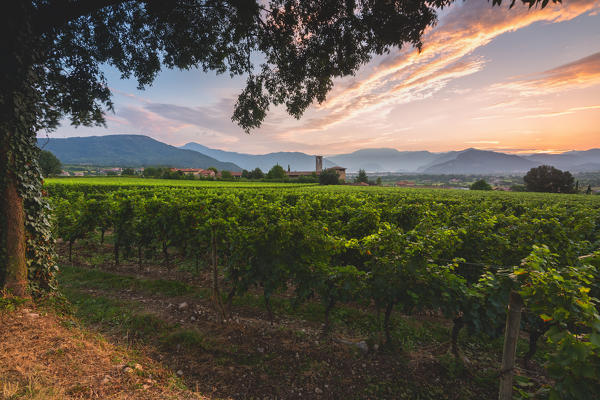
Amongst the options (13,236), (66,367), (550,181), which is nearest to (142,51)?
(13,236)

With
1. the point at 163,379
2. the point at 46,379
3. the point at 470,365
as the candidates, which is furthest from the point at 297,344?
the point at 46,379

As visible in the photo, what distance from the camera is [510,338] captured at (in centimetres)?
259

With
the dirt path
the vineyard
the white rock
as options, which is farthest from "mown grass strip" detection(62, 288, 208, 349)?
the white rock

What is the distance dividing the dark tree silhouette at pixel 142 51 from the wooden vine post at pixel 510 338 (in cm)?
608

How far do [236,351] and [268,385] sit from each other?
3.36 feet

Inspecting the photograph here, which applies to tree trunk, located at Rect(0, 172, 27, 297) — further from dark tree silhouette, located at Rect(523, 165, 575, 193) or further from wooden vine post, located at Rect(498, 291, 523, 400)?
dark tree silhouette, located at Rect(523, 165, 575, 193)

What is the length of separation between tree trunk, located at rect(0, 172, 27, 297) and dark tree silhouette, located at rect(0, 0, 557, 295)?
0.5 inches

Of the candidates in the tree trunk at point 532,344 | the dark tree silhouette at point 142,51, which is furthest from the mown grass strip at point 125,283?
the tree trunk at point 532,344

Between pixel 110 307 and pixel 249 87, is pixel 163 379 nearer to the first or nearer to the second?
pixel 110 307

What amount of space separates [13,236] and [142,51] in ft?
23.8

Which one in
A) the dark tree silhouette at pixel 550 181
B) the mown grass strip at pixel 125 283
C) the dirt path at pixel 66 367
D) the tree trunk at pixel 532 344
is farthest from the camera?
the dark tree silhouette at pixel 550 181

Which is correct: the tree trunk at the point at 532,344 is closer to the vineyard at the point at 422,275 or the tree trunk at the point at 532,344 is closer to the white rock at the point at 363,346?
the vineyard at the point at 422,275

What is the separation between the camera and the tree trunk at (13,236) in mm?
4180

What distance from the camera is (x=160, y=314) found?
564cm
